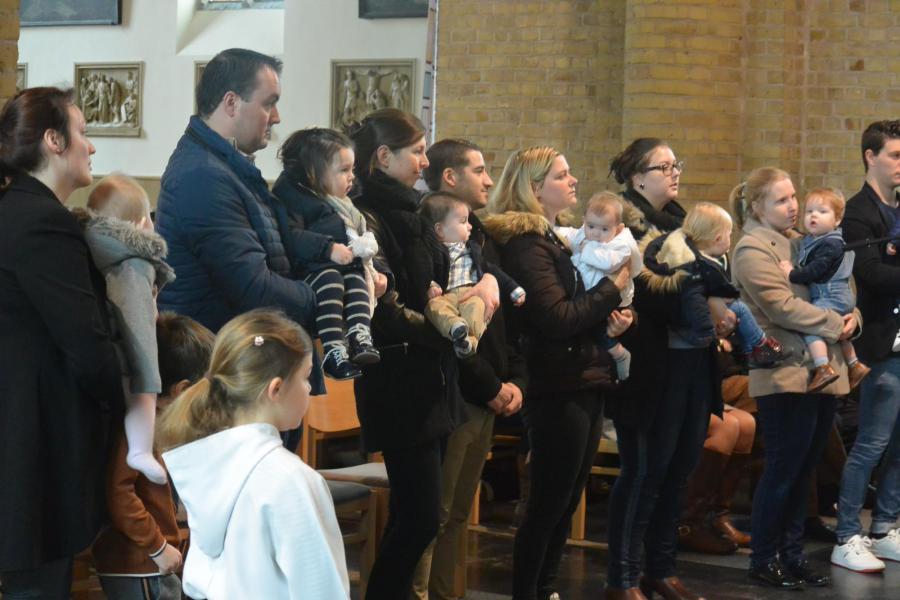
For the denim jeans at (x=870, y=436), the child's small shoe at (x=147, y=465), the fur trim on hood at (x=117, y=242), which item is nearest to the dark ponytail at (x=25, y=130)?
the fur trim on hood at (x=117, y=242)

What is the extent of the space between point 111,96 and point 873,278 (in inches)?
529

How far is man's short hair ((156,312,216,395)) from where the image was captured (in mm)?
3850

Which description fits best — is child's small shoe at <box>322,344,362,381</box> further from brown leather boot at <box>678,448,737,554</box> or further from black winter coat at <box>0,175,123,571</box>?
Result: brown leather boot at <box>678,448,737,554</box>

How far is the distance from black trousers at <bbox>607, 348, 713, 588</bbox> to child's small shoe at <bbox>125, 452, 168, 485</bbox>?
7.04ft

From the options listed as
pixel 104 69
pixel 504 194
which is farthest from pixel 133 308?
pixel 104 69

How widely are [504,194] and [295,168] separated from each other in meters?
1.14

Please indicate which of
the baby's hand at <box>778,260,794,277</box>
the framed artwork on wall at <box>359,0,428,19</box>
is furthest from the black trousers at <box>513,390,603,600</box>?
the framed artwork on wall at <box>359,0,428,19</box>

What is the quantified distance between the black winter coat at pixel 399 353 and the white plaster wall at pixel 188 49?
1169cm

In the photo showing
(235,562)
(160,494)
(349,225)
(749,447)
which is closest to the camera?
(235,562)

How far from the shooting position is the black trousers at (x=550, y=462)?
16.2ft

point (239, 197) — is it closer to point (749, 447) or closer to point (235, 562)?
point (235, 562)

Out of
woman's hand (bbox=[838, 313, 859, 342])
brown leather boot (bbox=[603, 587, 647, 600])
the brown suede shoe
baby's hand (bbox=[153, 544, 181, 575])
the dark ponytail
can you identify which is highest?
the dark ponytail

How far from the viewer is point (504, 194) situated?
5160mm

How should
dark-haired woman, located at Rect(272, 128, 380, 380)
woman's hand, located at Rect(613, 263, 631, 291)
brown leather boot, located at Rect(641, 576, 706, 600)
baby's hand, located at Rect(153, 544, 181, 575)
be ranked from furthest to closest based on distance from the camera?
brown leather boot, located at Rect(641, 576, 706, 600)
woman's hand, located at Rect(613, 263, 631, 291)
dark-haired woman, located at Rect(272, 128, 380, 380)
baby's hand, located at Rect(153, 544, 181, 575)
